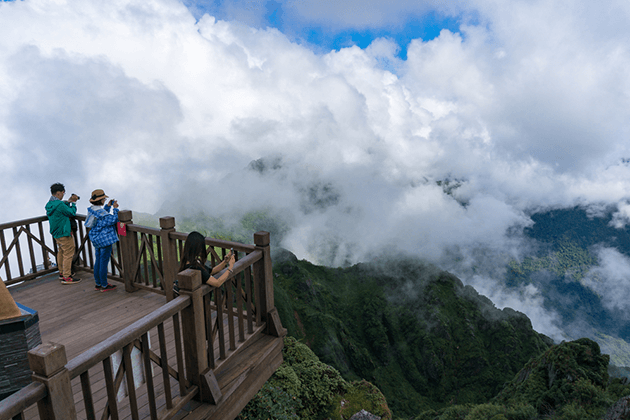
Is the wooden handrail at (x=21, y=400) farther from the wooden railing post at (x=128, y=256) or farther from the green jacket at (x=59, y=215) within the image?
the green jacket at (x=59, y=215)

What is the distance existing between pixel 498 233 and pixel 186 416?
221m

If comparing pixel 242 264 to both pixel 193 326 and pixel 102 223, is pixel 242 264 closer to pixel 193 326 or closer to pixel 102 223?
pixel 193 326

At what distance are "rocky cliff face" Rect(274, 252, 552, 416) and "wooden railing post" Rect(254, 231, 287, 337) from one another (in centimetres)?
6047

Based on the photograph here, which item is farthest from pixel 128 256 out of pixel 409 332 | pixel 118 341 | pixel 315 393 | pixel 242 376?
pixel 409 332

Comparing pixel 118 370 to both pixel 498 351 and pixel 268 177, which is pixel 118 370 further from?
pixel 268 177

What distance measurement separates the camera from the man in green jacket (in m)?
6.61

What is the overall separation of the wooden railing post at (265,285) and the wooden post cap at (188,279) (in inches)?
52.9

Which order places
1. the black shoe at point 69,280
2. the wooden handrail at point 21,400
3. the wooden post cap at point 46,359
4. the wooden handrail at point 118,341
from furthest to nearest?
1. the black shoe at point 69,280
2. the wooden handrail at point 118,341
3. the wooden post cap at point 46,359
4. the wooden handrail at point 21,400

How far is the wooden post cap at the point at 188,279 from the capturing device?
11.1 ft

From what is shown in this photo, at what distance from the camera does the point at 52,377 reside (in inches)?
88.7

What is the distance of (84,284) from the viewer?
22.3 feet

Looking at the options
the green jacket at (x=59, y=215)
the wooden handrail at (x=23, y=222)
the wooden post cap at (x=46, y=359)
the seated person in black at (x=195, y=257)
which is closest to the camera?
the wooden post cap at (x=46, y=359)

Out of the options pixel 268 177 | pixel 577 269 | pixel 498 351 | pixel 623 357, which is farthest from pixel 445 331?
pixel 577 269

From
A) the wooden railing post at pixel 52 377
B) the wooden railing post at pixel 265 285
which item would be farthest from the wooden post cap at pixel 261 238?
the wooden railing post at pixel 52 377
